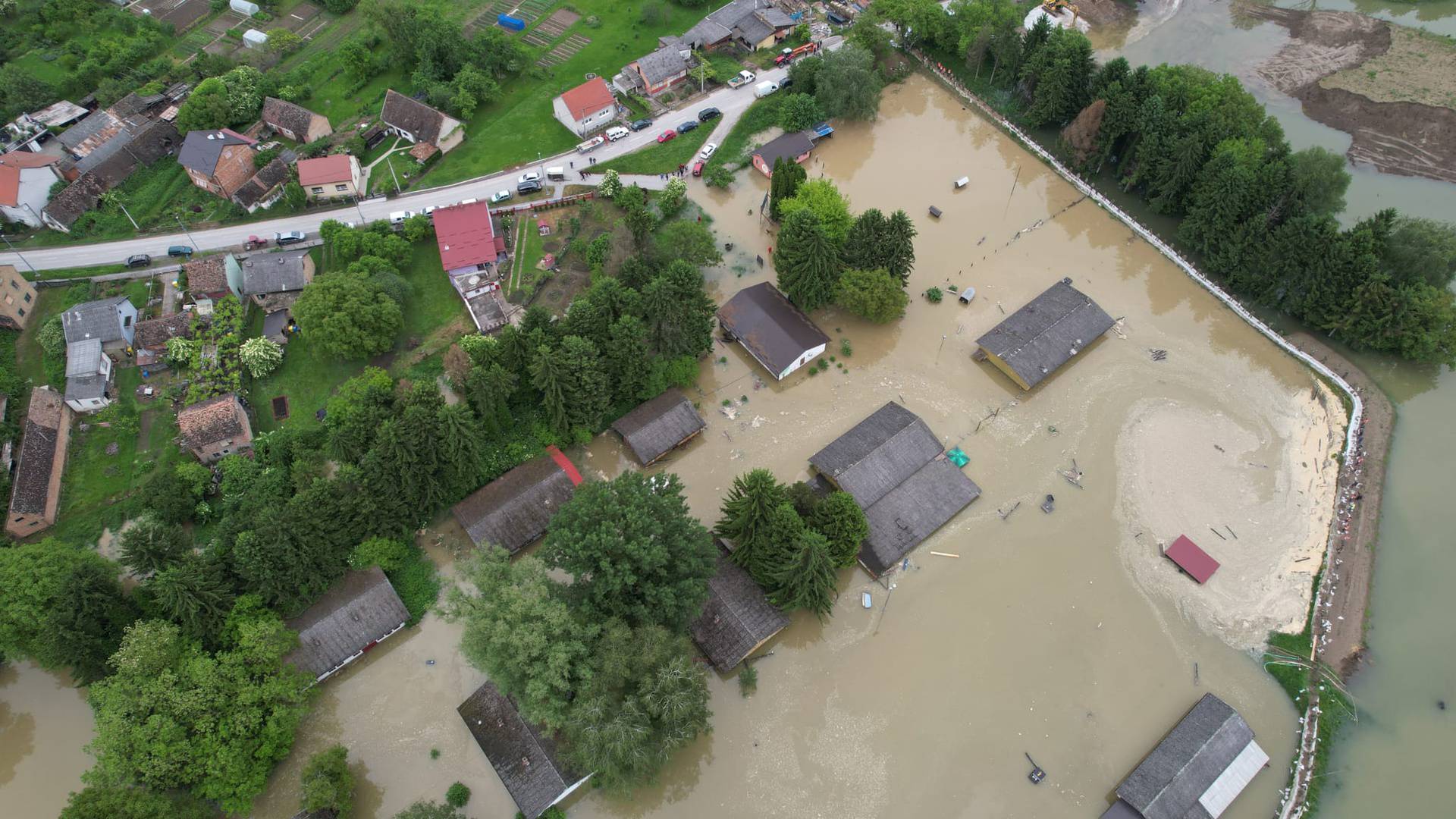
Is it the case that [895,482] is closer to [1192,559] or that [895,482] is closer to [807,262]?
[807,262]

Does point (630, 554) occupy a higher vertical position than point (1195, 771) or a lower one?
higher

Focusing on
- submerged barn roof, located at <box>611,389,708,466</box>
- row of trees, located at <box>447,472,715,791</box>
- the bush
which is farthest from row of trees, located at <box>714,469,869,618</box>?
the bush

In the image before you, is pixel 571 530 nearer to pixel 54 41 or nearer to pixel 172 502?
pixel 172 502

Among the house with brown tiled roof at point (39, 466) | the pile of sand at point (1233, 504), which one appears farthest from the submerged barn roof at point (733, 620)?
the house with brown tiled roof at point (39, 466)

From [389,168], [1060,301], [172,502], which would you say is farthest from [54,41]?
[1060,301]

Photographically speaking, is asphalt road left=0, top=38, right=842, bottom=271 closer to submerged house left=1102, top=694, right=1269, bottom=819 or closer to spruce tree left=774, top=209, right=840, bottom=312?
spruce tree left=774, top=209, right=840, bottom=312

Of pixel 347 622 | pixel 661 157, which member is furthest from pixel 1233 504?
pixel 347 622

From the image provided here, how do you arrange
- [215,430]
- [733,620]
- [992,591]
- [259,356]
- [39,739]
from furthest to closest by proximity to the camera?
1. [259,356]
2. [215,430]
3. [992,591]
4. [733,620]
5. [39,739]
